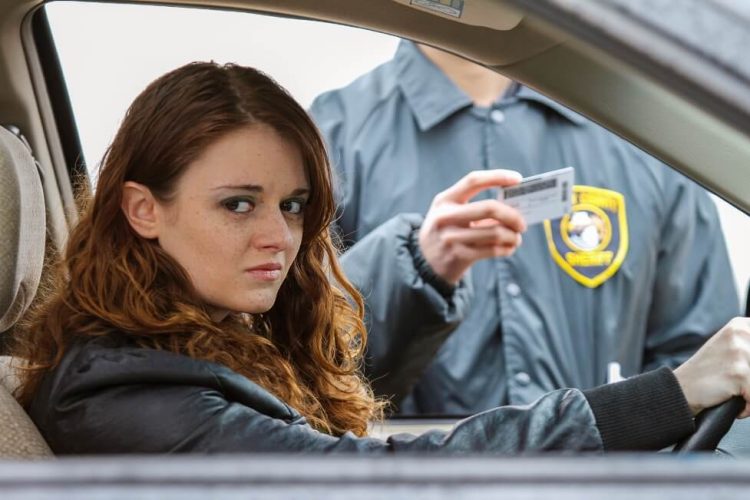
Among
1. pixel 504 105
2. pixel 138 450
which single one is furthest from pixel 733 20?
pixel 504 105

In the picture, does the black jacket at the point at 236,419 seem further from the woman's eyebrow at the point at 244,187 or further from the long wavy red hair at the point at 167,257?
the woman's eyebrow at the point at 244,187

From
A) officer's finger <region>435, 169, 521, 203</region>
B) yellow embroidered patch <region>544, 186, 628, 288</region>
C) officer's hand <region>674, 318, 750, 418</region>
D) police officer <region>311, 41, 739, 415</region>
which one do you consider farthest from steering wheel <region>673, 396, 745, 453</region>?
yellow embroidered patch <region>544, 186, 628, 288</region>

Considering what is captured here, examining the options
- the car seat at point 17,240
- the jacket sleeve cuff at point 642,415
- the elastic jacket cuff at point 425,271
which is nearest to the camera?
the jacket sleeve cuff at point 642,415

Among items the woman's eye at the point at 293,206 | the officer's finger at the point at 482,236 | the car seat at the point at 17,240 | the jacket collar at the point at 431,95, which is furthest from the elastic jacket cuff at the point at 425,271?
the car seat at the point at 17,240

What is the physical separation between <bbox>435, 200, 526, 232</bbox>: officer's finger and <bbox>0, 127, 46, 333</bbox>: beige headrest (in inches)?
35.9

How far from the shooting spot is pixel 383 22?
2.10 meters

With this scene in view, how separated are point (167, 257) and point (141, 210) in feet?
0.29

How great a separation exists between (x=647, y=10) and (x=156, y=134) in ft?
3.82

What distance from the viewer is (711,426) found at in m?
1.79

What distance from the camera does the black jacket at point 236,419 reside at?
175 cm

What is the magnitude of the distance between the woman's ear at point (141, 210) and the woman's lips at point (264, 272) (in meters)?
0.16

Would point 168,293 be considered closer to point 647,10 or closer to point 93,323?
point 93,323

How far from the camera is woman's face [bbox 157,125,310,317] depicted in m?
2.03

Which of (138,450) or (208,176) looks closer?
(138,450)
